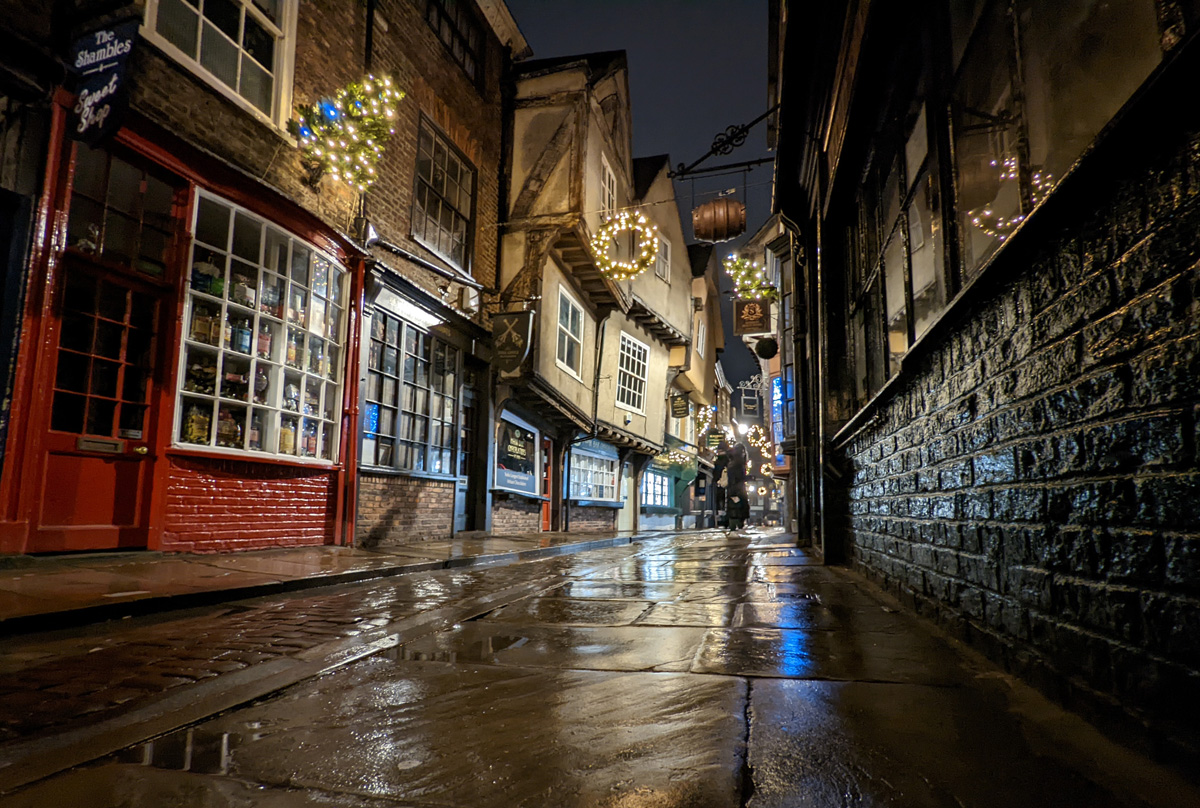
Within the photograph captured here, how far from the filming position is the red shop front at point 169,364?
5.82 meters

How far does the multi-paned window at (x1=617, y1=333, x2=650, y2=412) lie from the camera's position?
20.1 metres

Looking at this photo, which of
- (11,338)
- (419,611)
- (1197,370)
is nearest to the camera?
(1197,370)

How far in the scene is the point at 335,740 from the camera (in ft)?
6.21

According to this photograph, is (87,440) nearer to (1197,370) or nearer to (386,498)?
(386,498)

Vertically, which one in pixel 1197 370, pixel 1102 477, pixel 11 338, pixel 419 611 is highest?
pixel 11 338

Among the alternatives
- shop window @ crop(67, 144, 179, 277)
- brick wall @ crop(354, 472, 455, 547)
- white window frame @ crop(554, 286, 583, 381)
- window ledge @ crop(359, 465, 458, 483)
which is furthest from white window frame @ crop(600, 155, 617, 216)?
shop window @ crop(67, 144, 179, 277)

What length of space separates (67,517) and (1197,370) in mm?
7761

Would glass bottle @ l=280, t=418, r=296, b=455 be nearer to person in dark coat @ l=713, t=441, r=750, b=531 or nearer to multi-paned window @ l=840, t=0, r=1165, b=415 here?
multi-paned window @ l=840, t=0, r=1165, b=415

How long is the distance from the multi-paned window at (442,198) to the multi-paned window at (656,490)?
13.1m

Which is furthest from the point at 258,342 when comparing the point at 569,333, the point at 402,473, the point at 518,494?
the point at 569,333

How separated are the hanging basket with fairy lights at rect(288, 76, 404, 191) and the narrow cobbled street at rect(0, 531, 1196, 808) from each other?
22.3 ft

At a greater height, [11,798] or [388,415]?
[388,415]

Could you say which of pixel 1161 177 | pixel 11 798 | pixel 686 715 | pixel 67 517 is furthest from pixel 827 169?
pixel 67 517

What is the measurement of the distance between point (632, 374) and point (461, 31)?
425 inches
